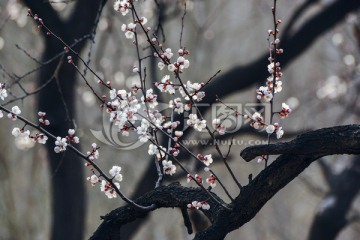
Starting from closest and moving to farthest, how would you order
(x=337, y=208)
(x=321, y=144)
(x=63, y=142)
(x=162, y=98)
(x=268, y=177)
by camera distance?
(x=321, y=144) → (x=268, y=177) → (x=63, y=142) → (x=162, y=98) → (x=337, y=208)

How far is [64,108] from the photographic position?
222 inches

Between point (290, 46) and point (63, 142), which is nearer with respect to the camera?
point (63, 142)

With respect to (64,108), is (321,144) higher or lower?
lower

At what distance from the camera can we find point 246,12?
59.2 feet

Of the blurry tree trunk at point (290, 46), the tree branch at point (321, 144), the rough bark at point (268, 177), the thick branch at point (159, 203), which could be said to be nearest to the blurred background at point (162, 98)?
the blurry tree trunk at point (290, 46)

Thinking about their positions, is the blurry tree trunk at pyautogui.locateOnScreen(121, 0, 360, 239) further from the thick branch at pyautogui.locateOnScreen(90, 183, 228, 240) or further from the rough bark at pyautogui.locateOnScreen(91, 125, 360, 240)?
the rough bark at pyautogui.locateOnScreen(91, 125, 360, 240)

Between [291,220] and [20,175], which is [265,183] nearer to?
[20,175]

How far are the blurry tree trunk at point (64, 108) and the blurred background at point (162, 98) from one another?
0.01m

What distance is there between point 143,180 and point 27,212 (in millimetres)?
5100

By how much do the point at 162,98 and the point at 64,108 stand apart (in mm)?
1266

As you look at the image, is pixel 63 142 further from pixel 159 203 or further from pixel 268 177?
pixel 268 177

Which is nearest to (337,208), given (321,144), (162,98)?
(162,98)

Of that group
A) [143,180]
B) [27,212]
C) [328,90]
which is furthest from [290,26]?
[27,212]

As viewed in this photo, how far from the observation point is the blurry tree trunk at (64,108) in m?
5.60
